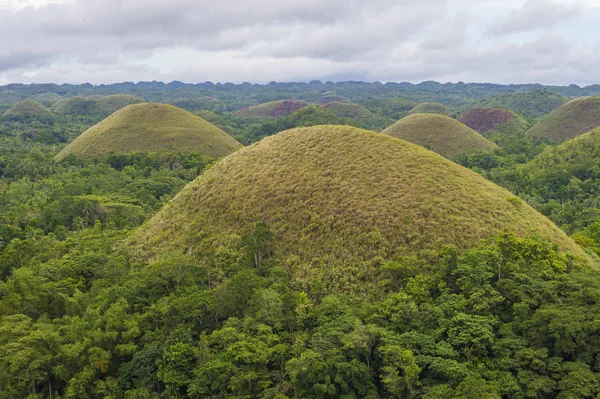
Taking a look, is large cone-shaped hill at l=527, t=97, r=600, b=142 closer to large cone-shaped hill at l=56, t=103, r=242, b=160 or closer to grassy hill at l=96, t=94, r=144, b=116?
large cone-shaped hill at l=56, t=103, r=242, b=160

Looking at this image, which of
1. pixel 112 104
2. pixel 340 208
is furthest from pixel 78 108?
pixel 340 208

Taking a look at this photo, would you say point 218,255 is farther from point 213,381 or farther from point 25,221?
point 25,221

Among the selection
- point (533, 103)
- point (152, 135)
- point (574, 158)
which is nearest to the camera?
point (574, 158)

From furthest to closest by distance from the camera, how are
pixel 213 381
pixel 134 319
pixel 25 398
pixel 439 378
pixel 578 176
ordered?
1. pixel 578 176
2. pixel 134 319
3. pixel 25 398
4. pixel 213 381
5. pixel 439 378

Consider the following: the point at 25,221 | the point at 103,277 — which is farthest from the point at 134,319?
the point at 25,221

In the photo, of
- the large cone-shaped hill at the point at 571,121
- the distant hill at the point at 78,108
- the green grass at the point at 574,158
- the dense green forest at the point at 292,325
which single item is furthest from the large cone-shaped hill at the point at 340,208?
the distant hill at the point at 78,108

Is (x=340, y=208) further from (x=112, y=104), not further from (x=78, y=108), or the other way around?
(x=112, y=104)

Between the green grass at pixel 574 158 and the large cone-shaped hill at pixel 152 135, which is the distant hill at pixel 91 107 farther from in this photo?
the green grass at pixel 574 158
